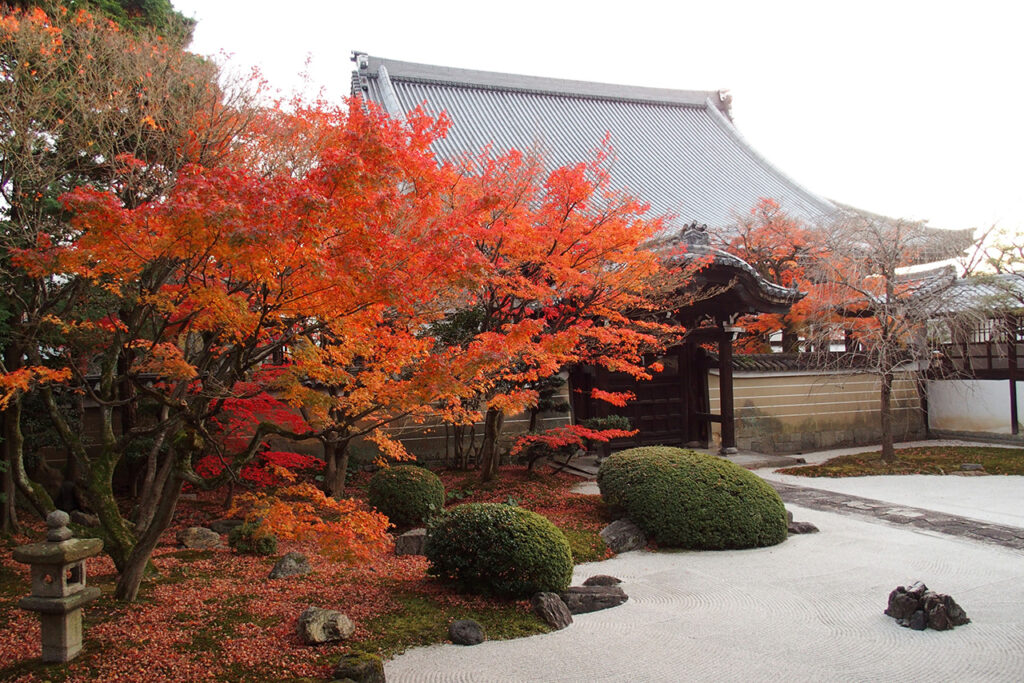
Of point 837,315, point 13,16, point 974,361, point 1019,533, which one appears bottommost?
point 1019,533

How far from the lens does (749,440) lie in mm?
14492

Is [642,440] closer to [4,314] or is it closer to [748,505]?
[748,505]

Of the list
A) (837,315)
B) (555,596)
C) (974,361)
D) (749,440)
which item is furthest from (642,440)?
(974,361)

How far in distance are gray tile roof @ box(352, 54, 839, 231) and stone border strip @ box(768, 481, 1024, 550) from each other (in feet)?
31.4

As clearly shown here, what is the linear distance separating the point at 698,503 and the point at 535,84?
59.4ft

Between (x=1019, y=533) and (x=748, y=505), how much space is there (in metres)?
3.01

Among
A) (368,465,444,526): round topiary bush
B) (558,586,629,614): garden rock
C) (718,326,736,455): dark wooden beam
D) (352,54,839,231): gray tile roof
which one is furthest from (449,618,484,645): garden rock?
(352,54,839,231): gray tile roof

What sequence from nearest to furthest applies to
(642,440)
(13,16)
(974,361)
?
(13,16) < (642,440) < (974,361)

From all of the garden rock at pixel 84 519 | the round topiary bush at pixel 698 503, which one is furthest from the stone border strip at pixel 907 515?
the garden rock at pixel 84 519

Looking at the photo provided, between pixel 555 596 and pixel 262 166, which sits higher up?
pixel 262 166

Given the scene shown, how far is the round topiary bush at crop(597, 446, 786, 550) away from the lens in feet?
24.0

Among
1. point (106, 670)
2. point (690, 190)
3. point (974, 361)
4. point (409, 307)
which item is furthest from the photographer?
point (690, 190)

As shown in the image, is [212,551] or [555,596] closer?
[555,596]

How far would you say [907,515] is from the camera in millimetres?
8461
